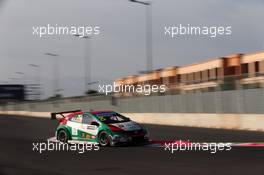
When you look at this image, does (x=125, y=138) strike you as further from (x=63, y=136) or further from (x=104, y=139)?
(x=63, y=136)

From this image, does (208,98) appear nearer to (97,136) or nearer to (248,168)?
(97,136)

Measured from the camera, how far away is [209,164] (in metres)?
13.3

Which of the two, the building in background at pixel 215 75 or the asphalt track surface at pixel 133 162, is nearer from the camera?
the asphalt track surface at pixel 133 162

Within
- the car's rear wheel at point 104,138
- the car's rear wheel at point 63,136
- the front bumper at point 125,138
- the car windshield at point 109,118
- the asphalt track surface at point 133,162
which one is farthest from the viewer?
the car's rear wheel at point 63,136

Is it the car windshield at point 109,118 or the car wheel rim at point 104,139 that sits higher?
the car windshield at point 109,118

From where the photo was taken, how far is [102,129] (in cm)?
1983

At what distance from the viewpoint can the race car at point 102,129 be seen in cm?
1958

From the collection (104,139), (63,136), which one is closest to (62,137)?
(63,136)

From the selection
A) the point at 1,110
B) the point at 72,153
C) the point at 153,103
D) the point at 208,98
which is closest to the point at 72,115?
the point at 72,153

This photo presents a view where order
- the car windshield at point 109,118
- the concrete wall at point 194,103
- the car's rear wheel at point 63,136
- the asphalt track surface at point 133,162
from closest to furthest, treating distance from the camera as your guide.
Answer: the asphalt track surface at point 133,162 < the car windshield at point 109,118 < the car's rear wheel at point 63,136 < the concrete wall at point 194,103

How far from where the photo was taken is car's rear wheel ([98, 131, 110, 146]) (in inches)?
775

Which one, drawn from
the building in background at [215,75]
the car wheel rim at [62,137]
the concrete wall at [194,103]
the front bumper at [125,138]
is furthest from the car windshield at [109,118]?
the building in background at [215,75]

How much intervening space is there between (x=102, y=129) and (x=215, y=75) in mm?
47961

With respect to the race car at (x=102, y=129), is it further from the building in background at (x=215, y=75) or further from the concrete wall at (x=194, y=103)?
the building in background at (x=215, y=75)
